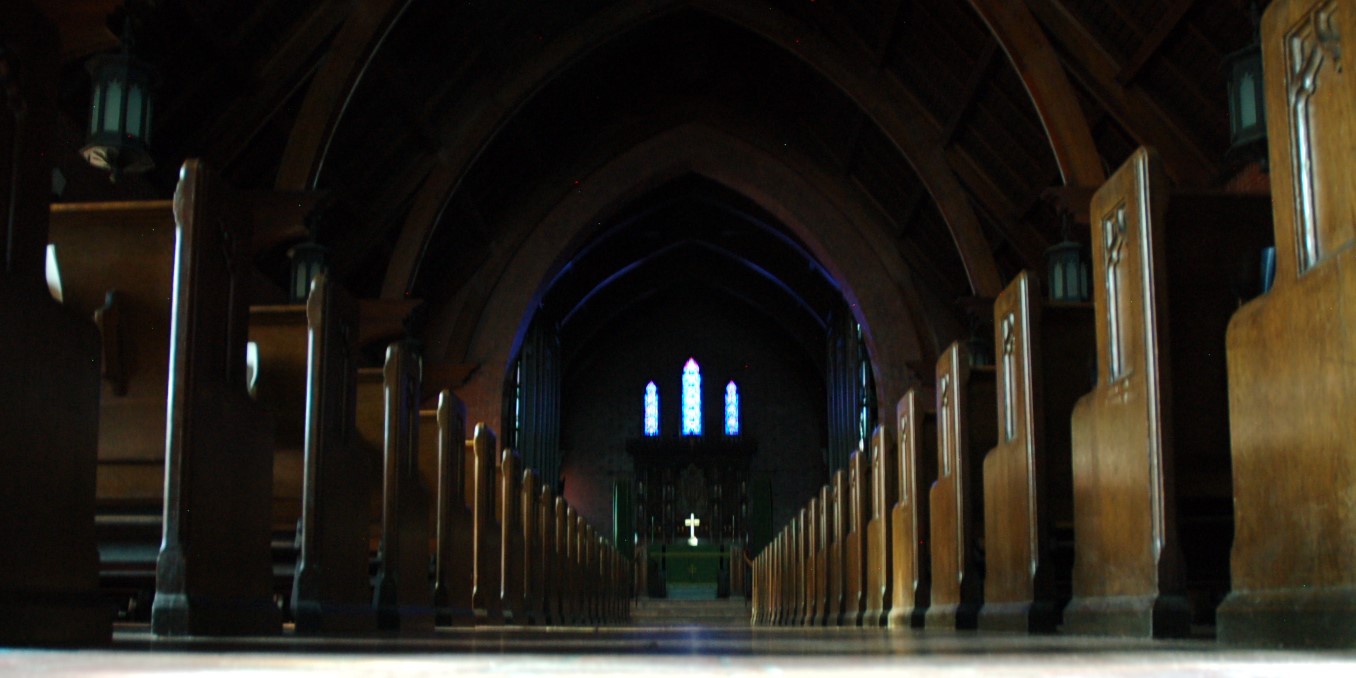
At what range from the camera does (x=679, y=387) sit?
1110 inches

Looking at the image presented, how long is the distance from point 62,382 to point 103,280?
5.99ft

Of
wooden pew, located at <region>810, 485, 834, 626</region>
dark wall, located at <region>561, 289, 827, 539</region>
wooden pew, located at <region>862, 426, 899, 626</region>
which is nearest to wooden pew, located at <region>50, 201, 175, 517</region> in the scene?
wooden pew, located at <region>862, 426, 899, 626</region>

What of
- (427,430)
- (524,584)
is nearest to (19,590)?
(427,430)

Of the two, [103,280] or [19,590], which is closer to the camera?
[19,590]

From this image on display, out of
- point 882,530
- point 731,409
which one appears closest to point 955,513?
point 882,530

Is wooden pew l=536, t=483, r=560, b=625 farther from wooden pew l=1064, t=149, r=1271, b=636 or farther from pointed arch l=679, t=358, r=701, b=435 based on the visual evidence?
pointed arch l=679, t=358, r=701, b=435

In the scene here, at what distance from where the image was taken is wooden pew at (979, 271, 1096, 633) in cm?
403

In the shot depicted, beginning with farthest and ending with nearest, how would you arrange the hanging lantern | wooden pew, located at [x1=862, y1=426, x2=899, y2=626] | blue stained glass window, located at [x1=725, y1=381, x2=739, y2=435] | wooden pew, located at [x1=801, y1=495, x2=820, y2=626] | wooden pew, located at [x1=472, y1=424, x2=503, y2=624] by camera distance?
blue stained glass window, located at [x1=725, y1=381, x2=739, y2=435], the hanging lantern, wooden pew, located at [x1=801, y1=495, x2=820, y2=626], wooden pew, located at [x1=472, y1=424, x2=503, y2=624], wooden pew, located at [x1=862, y1=426, x2=899, y2=626]

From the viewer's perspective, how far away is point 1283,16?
2412 millimetres

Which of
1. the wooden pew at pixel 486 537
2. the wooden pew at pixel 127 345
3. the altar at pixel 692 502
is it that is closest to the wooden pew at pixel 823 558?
the wooden pew at pixel 486 537

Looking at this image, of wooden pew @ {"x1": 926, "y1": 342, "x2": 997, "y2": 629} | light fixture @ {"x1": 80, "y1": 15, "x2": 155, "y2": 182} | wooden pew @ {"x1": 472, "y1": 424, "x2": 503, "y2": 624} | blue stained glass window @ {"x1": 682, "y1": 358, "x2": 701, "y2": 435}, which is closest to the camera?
wooden pew @ {"x1": 926, "y1": 342, "x2": 997, "y2": 629}

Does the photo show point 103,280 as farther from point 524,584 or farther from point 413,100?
point 413,100

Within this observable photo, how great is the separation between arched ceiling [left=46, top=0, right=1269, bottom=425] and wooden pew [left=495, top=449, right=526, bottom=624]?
3.49 meters

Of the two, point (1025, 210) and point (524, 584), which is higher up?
point (1025, 210)
